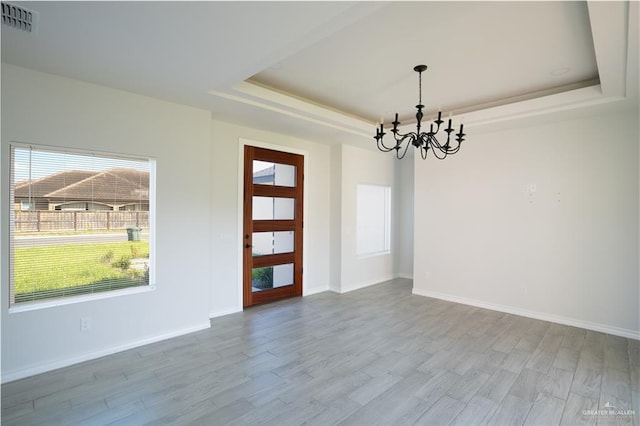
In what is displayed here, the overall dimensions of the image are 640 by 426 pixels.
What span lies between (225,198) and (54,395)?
2.60 meters

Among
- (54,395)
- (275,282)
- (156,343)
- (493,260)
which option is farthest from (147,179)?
(493,260)

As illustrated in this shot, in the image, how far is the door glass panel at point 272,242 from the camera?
477 cm

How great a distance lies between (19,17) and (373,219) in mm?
5744

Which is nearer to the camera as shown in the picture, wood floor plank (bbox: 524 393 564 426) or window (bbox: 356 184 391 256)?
wood floor plank (bbox: 524 393 564 426)

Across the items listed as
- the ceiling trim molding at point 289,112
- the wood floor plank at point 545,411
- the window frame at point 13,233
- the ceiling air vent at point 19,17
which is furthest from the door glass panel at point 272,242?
the wood floor plank at point 545,411

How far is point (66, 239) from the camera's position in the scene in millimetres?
2922

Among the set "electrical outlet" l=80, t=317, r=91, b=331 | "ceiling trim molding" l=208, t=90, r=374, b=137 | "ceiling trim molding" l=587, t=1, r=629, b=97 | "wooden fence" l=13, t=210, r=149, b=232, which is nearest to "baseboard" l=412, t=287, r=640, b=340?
"ceiling trim molding" l=587, t=1, r=629, b=97

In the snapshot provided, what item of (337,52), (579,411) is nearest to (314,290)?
(579,411)

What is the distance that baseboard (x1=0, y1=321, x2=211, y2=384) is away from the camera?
8.54ft

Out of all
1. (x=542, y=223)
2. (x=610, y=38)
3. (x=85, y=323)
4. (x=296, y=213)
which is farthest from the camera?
(x=296, y=213)

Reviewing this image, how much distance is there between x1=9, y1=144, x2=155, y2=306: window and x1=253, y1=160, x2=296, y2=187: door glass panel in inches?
62.2

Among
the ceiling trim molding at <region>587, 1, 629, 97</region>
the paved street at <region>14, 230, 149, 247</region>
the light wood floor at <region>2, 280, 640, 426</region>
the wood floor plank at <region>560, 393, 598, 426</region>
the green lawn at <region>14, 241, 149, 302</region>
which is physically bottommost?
the wood floor plank at <region>560, 393, 598, 426</region>

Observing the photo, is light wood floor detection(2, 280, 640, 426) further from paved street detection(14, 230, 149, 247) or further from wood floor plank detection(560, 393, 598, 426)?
paved street detection(14, 230, 149, 247)

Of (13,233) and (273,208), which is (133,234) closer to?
(13,233)
